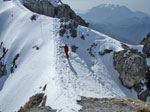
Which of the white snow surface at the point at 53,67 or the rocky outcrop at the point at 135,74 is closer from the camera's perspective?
the white snow surface at the point at 53,67

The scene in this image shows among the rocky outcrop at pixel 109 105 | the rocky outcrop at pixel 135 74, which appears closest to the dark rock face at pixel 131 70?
the rocky outcrop at pixel 135 74

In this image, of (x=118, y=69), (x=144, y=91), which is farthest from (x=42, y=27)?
(x=144, y=91)

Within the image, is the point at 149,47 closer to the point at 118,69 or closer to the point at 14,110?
the point at 118,69

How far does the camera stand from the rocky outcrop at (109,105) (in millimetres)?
12180

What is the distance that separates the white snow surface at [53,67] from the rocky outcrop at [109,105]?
771mm

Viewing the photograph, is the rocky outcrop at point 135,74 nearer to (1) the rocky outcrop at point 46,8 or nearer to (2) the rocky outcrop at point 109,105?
(2) the rocky outcrop at point 109,105

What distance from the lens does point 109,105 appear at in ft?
43.4


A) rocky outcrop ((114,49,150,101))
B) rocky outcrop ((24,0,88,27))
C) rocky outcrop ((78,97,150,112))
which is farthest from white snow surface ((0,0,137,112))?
rocky outcrop ((24,0,88,27))

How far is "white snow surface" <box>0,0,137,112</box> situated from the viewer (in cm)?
1688

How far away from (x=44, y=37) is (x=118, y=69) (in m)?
16.0

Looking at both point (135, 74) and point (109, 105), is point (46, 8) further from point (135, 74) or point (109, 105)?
point (109, 105)

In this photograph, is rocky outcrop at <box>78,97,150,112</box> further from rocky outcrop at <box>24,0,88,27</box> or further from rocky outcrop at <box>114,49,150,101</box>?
rocky outcrop at <box>24,0,88,27</box>

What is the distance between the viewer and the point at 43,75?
20734 mm

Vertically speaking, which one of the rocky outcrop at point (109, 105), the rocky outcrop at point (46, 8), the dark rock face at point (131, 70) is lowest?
the rocky outcrop at point (109, 105)
